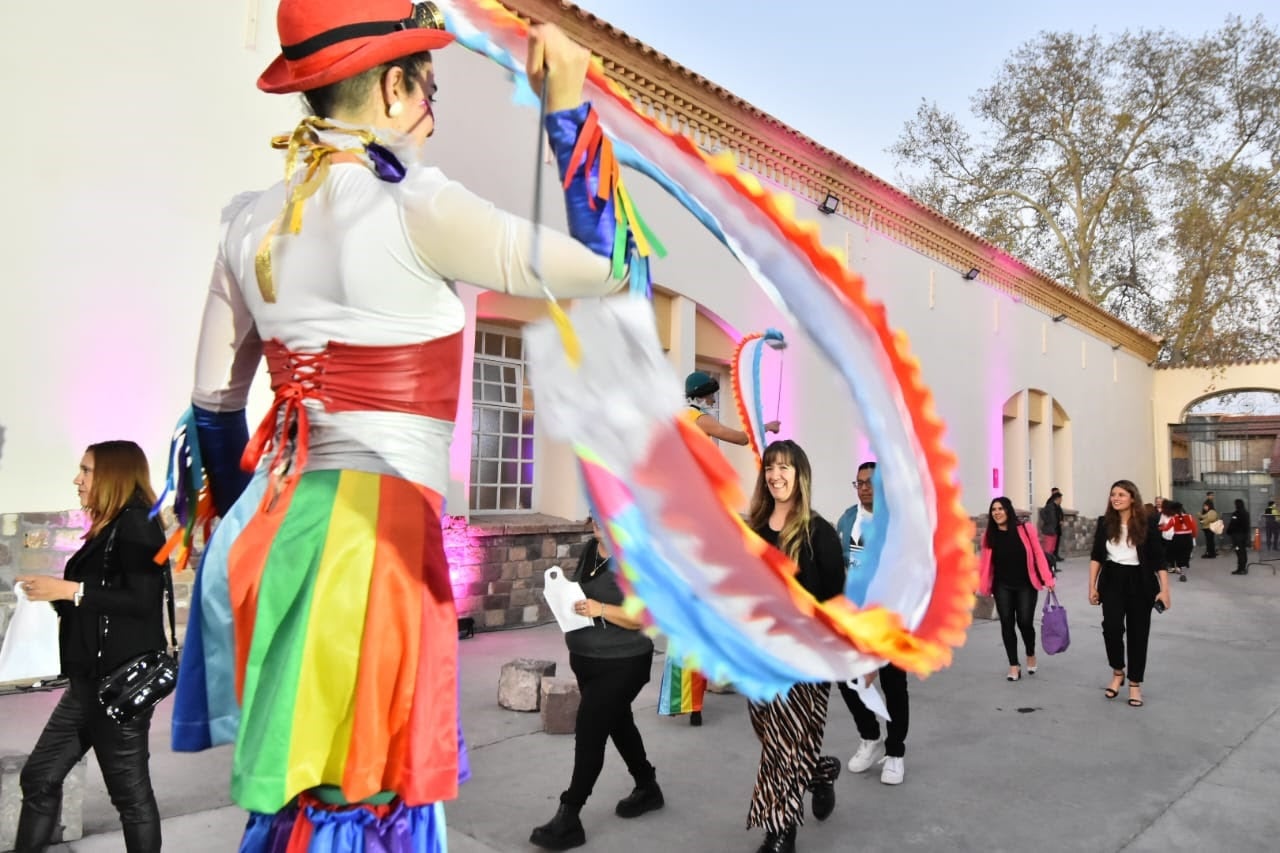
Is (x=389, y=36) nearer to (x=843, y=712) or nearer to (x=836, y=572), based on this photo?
(x=836, y=572)

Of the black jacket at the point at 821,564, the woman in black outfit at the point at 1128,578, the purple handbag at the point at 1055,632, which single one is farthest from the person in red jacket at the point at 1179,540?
the black jacket at the point at 821,564

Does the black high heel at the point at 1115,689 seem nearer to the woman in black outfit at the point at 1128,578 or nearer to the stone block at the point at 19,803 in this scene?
the woman in black outfit at the point at 1128,578

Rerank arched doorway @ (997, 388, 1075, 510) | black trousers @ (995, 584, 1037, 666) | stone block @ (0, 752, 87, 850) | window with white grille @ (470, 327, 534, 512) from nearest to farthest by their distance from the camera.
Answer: stone block @ (0, 752, 87, 850)
black trousers @ (995, 584, 1037, 666)
window with white grille @ (470, 327, 534, 512)
arched doorway @ (997, 388, 1075, 510)

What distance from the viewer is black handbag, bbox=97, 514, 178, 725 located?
3.04 m

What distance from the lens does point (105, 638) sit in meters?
3.10

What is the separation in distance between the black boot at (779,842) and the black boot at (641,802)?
74 centimetres

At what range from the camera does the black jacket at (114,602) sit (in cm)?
311

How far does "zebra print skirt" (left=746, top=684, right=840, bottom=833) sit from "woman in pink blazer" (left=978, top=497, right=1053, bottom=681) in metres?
Result: 4.19

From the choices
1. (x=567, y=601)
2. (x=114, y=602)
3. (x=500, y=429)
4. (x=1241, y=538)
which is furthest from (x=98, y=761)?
(x=1241, y=538)

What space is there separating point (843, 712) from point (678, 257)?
669 centimetres

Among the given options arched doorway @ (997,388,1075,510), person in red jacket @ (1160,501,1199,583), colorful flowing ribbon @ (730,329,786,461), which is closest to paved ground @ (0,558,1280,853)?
colorful flowing ribbon @ (730,329,786,461)

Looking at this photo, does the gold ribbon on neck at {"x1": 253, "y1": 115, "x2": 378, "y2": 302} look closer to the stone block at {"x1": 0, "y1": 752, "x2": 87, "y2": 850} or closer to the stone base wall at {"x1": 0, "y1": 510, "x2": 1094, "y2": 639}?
the stone block at {"x1": 0, "y1": 752, "x2": 87, "y2": 850}

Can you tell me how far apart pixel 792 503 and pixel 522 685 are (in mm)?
2987

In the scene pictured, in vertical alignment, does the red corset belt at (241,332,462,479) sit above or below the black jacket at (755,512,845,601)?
above
